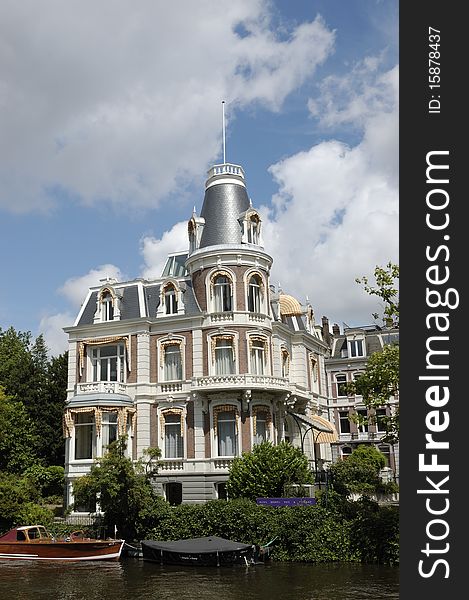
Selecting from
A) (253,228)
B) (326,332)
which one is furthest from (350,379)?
(253,228)

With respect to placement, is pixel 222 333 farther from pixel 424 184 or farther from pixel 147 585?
pixel 424 184

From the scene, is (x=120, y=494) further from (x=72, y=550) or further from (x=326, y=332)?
(x=326, y=332)

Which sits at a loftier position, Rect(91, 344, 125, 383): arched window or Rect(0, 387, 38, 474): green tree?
Rect(91, 344, 125, 383): arched window

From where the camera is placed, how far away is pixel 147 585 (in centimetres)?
2431

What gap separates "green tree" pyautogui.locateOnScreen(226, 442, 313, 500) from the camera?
32.6m

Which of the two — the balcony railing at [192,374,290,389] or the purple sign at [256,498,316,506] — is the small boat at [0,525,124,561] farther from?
the balcony railing at [192,374,290,389]

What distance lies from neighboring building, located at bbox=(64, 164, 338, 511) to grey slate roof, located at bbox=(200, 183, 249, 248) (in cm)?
7

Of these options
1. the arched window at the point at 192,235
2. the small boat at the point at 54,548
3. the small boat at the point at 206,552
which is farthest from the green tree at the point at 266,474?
the arched window at the point at 192,235

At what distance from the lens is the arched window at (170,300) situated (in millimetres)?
39094

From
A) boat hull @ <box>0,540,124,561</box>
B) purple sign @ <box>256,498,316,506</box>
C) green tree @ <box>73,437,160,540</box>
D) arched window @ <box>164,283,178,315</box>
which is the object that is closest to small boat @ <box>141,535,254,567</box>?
boat hull @ <box>0,540,124,561</box>

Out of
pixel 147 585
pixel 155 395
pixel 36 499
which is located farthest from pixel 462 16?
pixel 36 499

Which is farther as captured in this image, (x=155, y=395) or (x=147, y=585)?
(x=155, y=395)

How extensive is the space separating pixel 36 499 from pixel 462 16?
36677mm

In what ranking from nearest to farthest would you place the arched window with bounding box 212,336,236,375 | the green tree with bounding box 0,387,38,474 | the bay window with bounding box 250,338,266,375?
the arched window with bounding box 212,336,236,375, the bay window with bounding box 250,338,266,375, the green tree with bounding box 0,387,38,474
